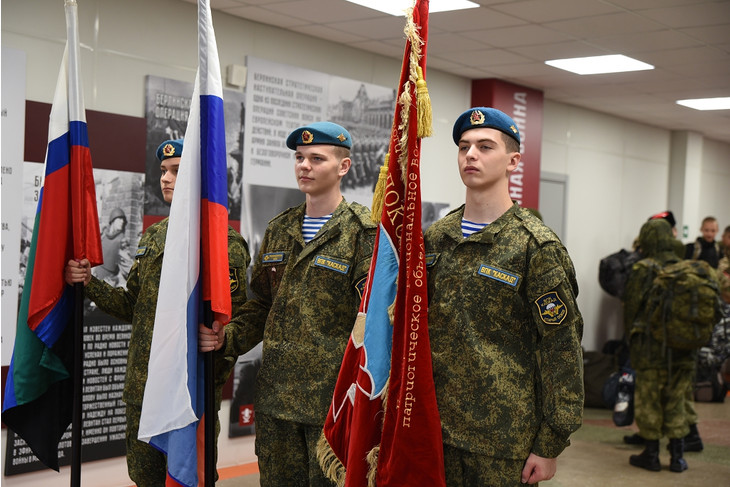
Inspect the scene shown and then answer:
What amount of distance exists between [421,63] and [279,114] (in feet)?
12.5

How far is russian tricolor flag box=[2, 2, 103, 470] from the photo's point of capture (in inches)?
116

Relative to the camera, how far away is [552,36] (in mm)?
6355

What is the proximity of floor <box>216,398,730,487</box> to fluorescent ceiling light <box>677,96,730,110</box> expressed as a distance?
130 inches

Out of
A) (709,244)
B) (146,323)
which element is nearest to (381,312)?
(146,323)

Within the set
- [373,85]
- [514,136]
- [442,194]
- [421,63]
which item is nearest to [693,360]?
[442,194]

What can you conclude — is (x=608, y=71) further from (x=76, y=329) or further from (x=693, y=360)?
(x=76, y=329)

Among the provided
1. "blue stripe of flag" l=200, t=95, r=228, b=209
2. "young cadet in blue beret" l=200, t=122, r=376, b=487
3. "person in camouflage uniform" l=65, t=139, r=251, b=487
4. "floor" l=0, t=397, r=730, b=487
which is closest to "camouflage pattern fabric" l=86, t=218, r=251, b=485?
"person in camouflage uniform" l=65, t=139, r=251, b=487

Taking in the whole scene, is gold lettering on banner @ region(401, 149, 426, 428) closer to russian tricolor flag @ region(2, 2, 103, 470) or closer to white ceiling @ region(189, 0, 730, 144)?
russian tricolor flag @ region(2, 2, 103, 470)

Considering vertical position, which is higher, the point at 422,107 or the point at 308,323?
the point at 422,107

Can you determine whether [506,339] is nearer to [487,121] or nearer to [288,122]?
[487,121]

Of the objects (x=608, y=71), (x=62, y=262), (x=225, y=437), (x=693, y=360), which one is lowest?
(x=225, y=437)

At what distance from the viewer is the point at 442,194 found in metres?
7.82

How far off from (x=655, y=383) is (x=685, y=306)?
1.98ft

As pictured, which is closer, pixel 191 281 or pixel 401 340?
pixel 401 340
